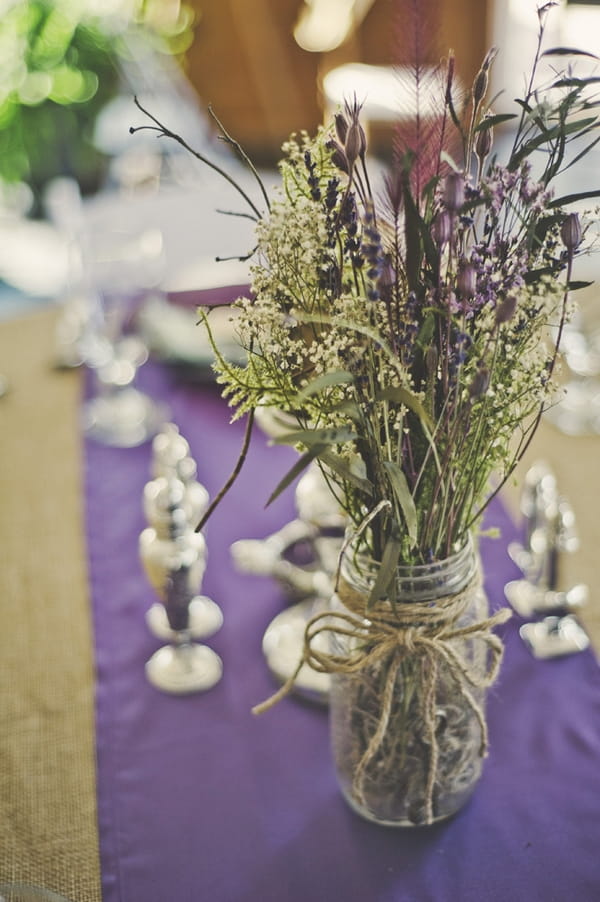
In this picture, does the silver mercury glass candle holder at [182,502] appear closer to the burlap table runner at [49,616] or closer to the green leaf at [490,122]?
the burlap table runner at [49,616]

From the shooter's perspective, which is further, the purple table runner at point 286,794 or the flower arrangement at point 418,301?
the purple table runner at point 286,794

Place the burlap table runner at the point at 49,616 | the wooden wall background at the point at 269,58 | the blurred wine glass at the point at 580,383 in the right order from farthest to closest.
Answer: the wooden wall background at the point at 269,58
the blurred wine glass at the point at 580,383
the burlap table runner at the point at 49,616

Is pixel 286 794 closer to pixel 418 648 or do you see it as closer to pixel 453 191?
pixel 418 648

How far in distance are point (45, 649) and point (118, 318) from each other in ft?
1.95

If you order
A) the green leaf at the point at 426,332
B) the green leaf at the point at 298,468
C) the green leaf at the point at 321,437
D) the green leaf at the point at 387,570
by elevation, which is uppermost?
the green leaf at the point at 426,332

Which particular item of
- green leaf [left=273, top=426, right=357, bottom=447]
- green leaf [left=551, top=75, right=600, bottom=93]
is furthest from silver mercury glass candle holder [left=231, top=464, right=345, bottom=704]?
green leaf [left=551, top=75, right=600, bottom=93]

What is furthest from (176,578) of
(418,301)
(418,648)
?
(418,301)

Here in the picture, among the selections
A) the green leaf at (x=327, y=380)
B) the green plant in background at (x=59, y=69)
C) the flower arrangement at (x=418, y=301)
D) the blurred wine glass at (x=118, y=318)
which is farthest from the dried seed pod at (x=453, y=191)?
the green plant in background at (x=59, y=69)

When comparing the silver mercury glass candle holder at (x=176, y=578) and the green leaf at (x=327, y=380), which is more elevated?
the green leaf at (x=327, y=380)

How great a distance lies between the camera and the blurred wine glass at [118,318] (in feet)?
4.11

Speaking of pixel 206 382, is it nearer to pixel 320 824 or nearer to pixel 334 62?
pixel 320 824

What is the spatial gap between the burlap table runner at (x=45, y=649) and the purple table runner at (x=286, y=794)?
2 centimetres

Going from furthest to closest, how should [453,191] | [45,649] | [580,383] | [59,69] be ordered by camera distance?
[59,69] < [580,383] < [45,649] < [453,191]

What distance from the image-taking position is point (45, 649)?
90 centimetres
